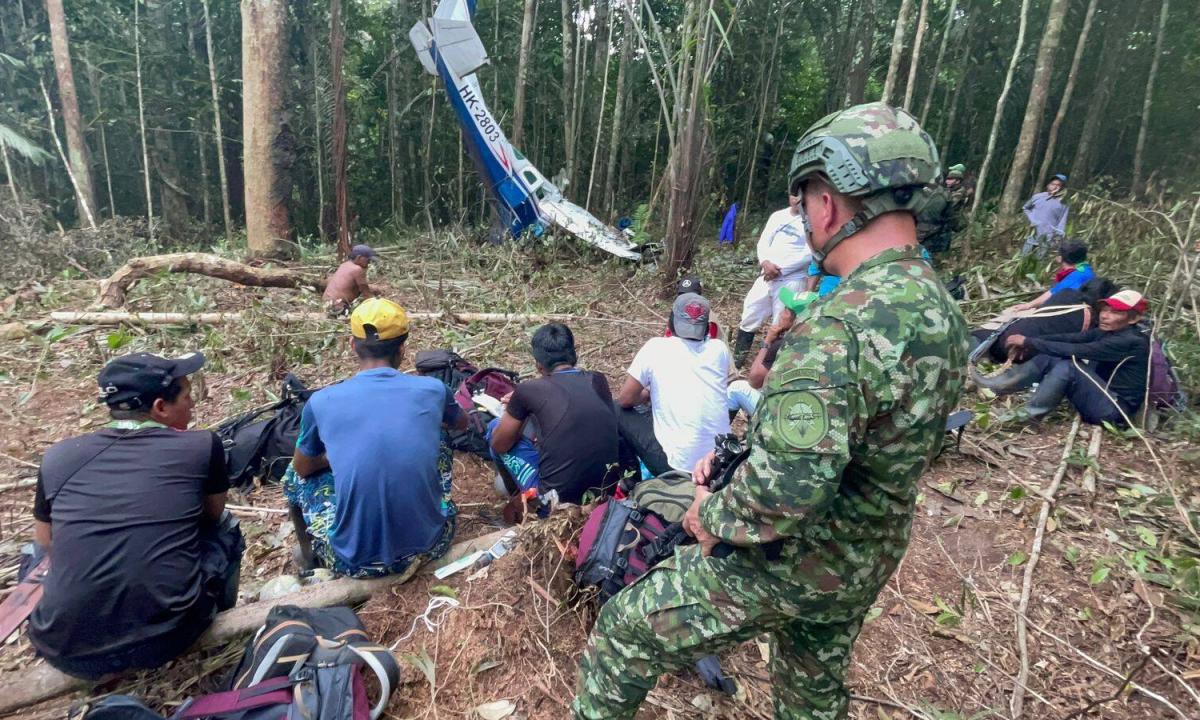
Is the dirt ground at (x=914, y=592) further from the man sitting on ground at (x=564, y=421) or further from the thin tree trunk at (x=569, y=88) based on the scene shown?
the thin tree trunk at (x=569, y=88)

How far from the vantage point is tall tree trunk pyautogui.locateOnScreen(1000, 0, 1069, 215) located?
736cm

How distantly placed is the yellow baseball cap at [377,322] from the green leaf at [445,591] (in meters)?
1.12

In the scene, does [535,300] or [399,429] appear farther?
[535,300]

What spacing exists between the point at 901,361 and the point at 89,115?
19.3 m

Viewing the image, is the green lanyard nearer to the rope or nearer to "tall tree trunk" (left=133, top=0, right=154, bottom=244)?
the rope

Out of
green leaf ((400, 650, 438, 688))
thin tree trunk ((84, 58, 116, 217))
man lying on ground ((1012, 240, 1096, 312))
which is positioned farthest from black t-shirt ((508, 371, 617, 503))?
thin tree trunk ((84, 58, 116, 217))

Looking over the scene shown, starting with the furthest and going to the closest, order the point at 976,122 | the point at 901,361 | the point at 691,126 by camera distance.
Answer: the point at 976,122 < the point at 691,126 < the point at 901,361

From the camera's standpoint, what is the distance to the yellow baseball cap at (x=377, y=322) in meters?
2.69

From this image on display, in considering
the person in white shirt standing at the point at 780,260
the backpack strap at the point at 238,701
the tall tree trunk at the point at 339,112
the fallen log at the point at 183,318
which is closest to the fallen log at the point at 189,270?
the fallen log at the point at 183,318

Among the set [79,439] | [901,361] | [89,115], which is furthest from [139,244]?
[901,361]

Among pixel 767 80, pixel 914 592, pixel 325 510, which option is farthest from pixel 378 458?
pixel 767 80

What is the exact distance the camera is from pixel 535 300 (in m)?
7.57

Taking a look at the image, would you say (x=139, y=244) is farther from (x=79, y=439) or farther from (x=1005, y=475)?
(x=1005, y=475)

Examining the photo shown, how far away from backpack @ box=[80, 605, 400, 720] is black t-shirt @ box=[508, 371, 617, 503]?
1.23 meters
